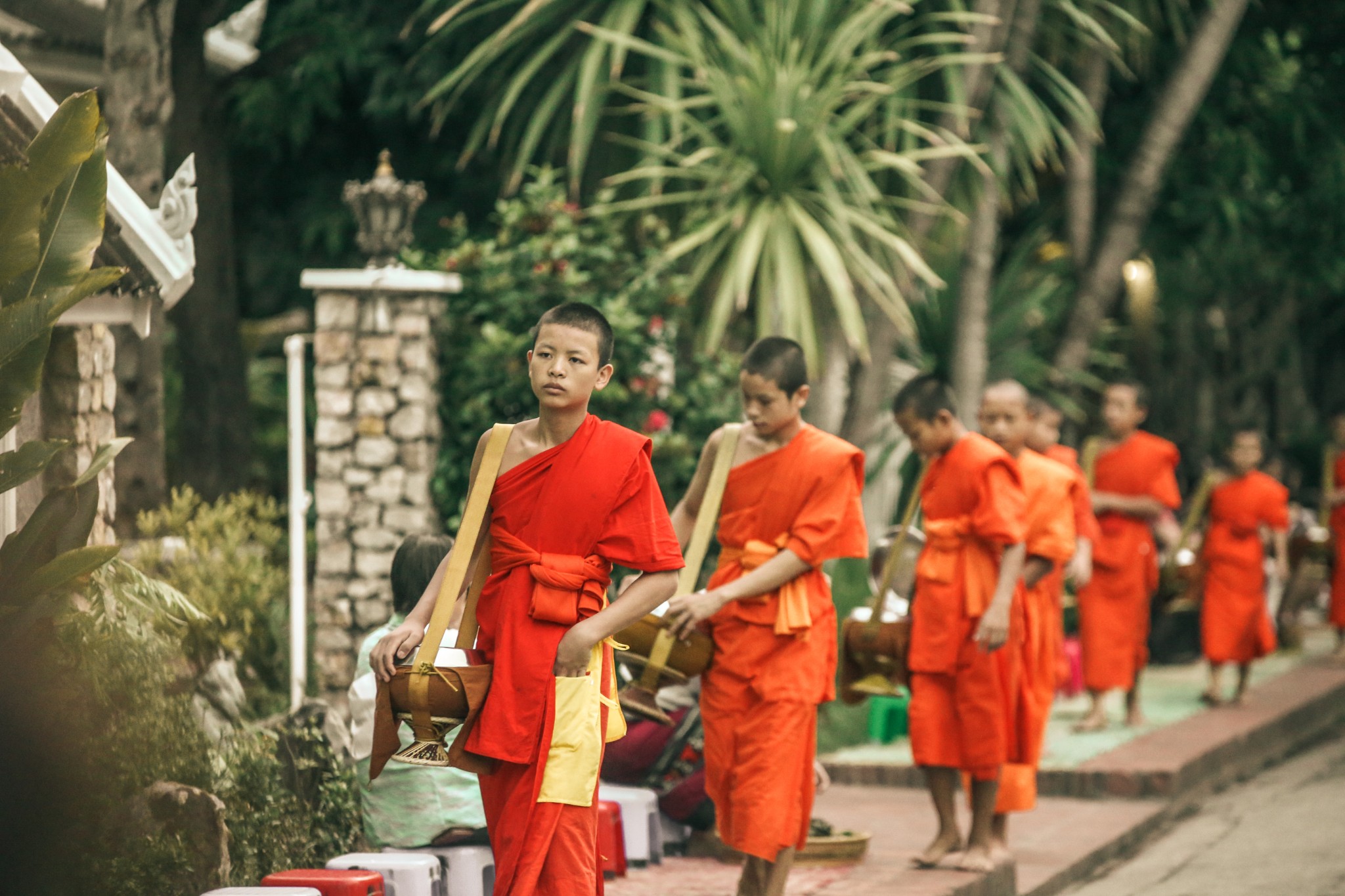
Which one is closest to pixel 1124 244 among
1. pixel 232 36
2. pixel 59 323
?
pixel 232 36

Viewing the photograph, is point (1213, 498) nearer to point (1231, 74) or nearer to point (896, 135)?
point (896, 135)

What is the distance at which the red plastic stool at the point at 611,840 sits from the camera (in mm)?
6164

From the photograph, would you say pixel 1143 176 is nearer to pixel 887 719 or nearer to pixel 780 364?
pixel 887 719

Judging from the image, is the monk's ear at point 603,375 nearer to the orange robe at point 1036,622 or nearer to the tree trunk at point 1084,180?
the orange robe at point 1036,622

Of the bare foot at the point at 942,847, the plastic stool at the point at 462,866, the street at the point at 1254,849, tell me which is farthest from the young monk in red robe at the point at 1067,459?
the plastic stool at the point at 462,866

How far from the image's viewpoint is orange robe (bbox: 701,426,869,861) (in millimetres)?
5473

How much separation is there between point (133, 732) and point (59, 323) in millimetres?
1955

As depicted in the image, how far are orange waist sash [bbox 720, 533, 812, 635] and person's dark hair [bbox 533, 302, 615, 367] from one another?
1.38 m

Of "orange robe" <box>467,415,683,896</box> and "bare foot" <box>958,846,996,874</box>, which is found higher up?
"orange robe" <box>467,415,683,896</box>

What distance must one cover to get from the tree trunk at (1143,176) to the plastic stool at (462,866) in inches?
331

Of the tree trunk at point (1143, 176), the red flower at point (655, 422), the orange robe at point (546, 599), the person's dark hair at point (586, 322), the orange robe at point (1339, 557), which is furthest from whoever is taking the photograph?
the orange robe at point (1339, 557)

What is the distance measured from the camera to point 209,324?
38.5ft

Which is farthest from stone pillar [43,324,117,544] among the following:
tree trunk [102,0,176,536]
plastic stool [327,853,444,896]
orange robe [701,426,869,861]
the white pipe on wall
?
orange robe [701,426,869,861]

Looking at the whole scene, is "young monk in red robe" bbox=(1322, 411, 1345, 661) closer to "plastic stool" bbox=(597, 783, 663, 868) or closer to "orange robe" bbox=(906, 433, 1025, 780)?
"orange robe" bbox=(906, 433, 1025, 780)
